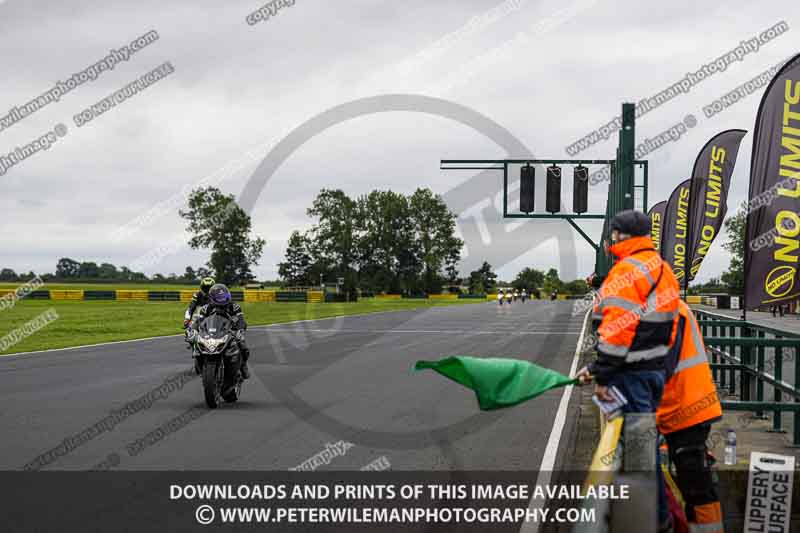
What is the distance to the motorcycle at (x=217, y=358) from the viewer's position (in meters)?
10.8

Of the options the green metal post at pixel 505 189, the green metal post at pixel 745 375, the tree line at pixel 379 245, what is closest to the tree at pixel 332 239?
the tree line at pixel 379 245

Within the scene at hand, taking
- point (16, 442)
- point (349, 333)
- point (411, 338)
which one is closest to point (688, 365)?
point (16, 442)

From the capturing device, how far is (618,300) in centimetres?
434

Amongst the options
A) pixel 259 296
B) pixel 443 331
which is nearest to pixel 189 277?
pixel 259 296

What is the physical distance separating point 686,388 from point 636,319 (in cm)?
58

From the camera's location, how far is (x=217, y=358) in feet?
35.6

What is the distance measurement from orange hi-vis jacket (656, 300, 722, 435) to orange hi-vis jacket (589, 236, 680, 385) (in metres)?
0.17

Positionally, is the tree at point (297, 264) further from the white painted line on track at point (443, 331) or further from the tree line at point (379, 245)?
the white painted line on track at point (443, 331)

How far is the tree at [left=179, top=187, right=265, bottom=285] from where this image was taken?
9244 centimetres

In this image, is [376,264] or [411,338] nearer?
[411,338]

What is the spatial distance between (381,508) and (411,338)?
19.2 m

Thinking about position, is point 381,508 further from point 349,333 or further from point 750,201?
point 349,333

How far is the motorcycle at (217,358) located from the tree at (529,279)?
17075 centimetres

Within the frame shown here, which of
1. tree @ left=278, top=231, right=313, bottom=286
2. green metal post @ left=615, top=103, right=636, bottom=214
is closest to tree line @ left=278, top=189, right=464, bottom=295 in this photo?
tree @ left=278, top=231, right=313, bottom=286
